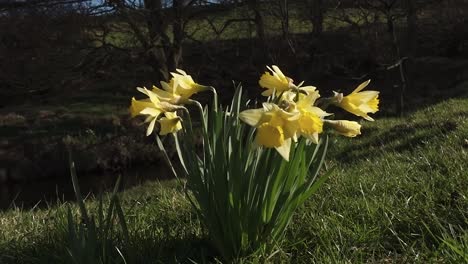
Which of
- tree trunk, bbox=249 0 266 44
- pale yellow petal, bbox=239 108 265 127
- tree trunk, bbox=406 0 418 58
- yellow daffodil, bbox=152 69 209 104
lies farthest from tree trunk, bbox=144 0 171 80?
pale yellow petal, bbox=239 108 265 127

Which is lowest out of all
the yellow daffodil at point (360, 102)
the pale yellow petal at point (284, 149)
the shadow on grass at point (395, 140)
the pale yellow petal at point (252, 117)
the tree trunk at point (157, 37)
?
the shadow on grass at point (395, 140)

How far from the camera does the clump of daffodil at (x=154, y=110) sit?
196 centimetres

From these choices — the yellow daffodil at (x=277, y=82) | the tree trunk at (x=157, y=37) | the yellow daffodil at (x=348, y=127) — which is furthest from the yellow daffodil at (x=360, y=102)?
the tree trunk at (x=157, y=37)

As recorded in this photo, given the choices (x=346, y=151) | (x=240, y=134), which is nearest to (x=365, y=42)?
(x=346, y=151)

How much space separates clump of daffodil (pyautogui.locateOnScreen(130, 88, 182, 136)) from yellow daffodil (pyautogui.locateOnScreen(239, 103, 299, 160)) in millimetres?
378

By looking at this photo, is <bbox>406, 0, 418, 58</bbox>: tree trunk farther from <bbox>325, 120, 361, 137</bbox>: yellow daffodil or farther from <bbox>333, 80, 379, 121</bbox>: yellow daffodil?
<bbox>325, 120, 361, 137</bbox>: yellow daffodil

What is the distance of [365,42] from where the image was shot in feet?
60.7

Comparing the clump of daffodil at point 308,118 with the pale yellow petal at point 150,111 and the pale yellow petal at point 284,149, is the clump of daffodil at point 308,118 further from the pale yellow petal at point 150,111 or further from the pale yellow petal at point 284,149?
the pale yellow petal at point 150,111

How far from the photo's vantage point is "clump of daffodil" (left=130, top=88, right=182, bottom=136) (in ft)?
6.44

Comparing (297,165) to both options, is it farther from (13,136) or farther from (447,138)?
(13,136)

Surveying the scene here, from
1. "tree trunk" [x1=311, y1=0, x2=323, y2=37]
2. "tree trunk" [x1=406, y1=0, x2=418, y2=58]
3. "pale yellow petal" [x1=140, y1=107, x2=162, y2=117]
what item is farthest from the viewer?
"tree trunk" [x1=311, y1=0, x2=323, y2=37]

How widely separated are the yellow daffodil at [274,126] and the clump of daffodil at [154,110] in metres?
0.38

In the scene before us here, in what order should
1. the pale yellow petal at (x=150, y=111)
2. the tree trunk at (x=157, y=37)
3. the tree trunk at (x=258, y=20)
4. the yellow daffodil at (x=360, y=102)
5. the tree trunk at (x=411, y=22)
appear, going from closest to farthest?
the pale yellow petal at (x=150, y=111)
the yellow daffodil at (x=360, y=102)
the tree trunk at (x=157, y=37)
the tree trunk at (x=258, y=20)
the tree trunk at (x=411, y=22)

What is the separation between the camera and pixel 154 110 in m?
1.98
